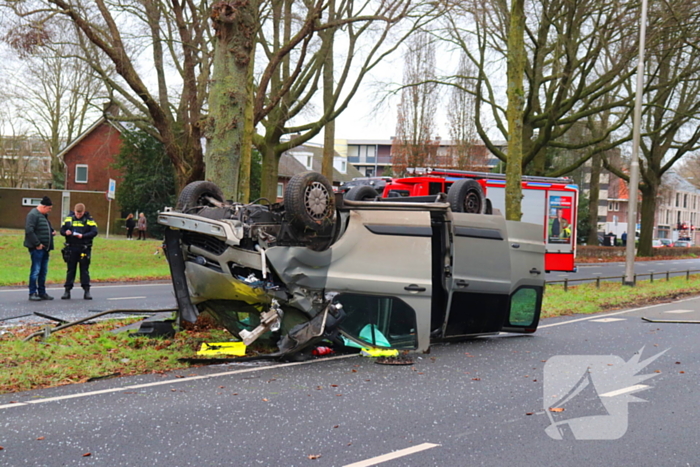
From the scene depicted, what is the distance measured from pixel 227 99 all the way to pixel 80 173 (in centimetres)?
4473

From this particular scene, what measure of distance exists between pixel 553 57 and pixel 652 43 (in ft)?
23.1

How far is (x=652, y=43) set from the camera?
2314 cm

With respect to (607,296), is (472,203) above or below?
above

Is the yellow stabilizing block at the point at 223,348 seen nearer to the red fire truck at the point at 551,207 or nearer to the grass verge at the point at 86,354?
the grass verge at the point at 86,354

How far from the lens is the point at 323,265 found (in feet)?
26.5

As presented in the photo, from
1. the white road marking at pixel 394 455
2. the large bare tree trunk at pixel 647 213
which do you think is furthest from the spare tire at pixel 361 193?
the large bare tree trunk at pixel 647 213

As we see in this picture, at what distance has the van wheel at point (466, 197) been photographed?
9.77 m

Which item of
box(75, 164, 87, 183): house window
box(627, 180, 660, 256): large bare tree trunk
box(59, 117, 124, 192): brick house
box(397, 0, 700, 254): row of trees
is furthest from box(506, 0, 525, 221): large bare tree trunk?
box(75, 164, 87, 183): house window

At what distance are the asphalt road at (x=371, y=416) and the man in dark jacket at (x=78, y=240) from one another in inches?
298

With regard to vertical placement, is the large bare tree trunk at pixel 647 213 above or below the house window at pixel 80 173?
below

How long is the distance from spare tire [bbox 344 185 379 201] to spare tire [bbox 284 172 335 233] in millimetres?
2524

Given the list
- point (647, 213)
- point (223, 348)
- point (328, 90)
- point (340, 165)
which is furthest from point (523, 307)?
point (340, 165)

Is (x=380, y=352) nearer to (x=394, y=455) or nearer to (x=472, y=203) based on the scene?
(x=472, y=203)

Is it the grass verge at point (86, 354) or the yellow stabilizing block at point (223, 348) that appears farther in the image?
the yellow stabilizing block at point (223, 348)
